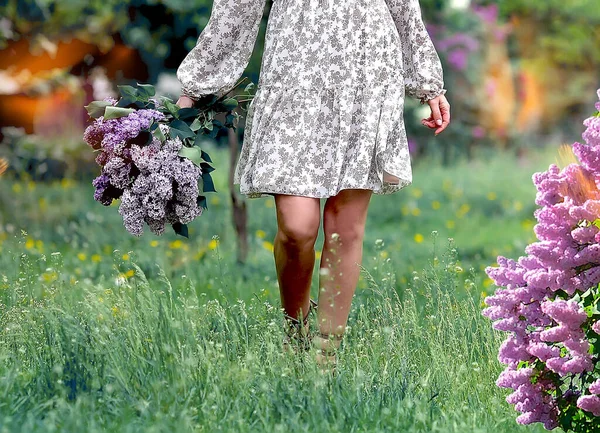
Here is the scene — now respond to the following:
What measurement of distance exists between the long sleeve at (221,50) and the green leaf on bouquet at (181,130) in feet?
0.78

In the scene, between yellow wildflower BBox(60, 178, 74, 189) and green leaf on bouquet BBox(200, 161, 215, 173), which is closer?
green leaf on bouquet BBox(200, 161, 215, 173)

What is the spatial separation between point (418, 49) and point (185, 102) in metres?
0.90

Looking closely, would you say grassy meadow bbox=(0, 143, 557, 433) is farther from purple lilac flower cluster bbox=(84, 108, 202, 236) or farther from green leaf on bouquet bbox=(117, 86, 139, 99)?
green leaf on bouquet bbox=(117, 86, 139, 99)

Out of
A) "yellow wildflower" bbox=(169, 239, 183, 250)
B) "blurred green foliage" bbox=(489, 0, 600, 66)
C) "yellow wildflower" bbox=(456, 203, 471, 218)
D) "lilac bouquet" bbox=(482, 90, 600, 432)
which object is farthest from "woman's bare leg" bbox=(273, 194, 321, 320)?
"blurred green foliage" bbox=(489, 0, 600, 66)

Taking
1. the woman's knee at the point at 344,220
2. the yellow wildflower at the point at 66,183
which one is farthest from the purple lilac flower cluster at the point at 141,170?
the yellow wildflower at the point at 66,183

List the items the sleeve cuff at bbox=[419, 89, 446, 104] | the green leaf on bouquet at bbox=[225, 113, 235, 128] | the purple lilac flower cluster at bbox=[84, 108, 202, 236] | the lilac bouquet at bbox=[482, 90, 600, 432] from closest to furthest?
1. the lilac bouquet at bbox=[482, 90, 600, 432]
2. the purple lilac flower cluster at bbox=[84, 108, 202, 236]
3. the green leaf on bouquet at bbox=[225, 113, 235, 128]
4. the sleeve cuff at bbox=[419, 89, 446, 104]

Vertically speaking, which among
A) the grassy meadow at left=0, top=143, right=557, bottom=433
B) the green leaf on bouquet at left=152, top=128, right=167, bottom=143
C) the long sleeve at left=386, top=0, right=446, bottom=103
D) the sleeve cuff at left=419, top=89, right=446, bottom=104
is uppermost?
the long sleeve at left=386, top=0, right=446, bottom=103

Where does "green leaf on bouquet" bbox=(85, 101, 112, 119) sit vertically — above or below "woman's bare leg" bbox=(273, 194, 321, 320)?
above

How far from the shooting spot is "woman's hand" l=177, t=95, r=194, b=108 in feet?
11.9

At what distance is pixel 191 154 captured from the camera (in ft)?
11.1

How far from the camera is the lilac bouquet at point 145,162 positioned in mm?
3301

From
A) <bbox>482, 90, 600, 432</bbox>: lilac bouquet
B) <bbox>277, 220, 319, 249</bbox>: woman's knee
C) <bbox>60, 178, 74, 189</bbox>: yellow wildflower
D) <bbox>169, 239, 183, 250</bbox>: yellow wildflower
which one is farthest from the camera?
<bbox>60, 178, 74, 189</bbox>: yellow wildflower

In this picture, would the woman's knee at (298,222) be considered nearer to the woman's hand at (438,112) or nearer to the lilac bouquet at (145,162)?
the lilac bouquet at (145,162)

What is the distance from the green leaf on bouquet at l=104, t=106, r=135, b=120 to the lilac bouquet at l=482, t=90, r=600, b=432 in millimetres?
1367
